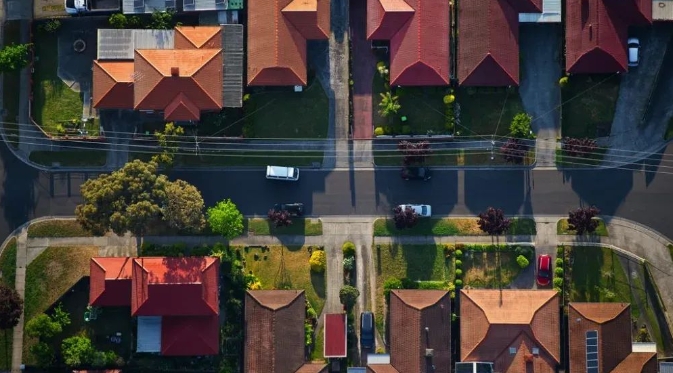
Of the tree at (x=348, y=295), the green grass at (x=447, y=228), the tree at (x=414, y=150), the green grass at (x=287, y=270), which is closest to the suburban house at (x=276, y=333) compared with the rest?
the green grass at (x=287, y=270)

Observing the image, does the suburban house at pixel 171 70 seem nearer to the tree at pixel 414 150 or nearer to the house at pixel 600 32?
the tree at pixel 414 150

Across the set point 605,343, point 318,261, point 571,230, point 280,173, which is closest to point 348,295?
point 318,261

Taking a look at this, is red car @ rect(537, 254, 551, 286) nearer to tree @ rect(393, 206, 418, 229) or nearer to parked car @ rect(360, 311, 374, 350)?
tree @ rect(393, 206, 418, 229)

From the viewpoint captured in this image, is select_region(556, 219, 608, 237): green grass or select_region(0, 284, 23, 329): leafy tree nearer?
select_region(0, 284, 23, 329): leafy tree

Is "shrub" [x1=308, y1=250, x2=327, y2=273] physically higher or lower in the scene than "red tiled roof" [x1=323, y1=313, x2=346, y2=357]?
higher

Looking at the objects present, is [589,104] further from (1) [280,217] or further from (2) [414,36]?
(1) [280,217]

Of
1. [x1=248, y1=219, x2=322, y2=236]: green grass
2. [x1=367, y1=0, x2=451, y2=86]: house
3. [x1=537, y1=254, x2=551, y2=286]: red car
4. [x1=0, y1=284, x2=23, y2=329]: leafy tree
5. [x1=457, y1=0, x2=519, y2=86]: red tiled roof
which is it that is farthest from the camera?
[x1=248, y1=219, x2=322, y2=236]: green grass

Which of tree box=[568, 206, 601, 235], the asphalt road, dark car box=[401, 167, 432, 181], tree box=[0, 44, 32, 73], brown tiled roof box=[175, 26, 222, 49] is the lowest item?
tree box=[568, 206, 601, 235]

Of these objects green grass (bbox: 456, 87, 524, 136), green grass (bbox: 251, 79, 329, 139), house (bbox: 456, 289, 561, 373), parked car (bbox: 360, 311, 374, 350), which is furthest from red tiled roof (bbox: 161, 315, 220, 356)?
green grass (bbox: 456, 87, 524, 136)
